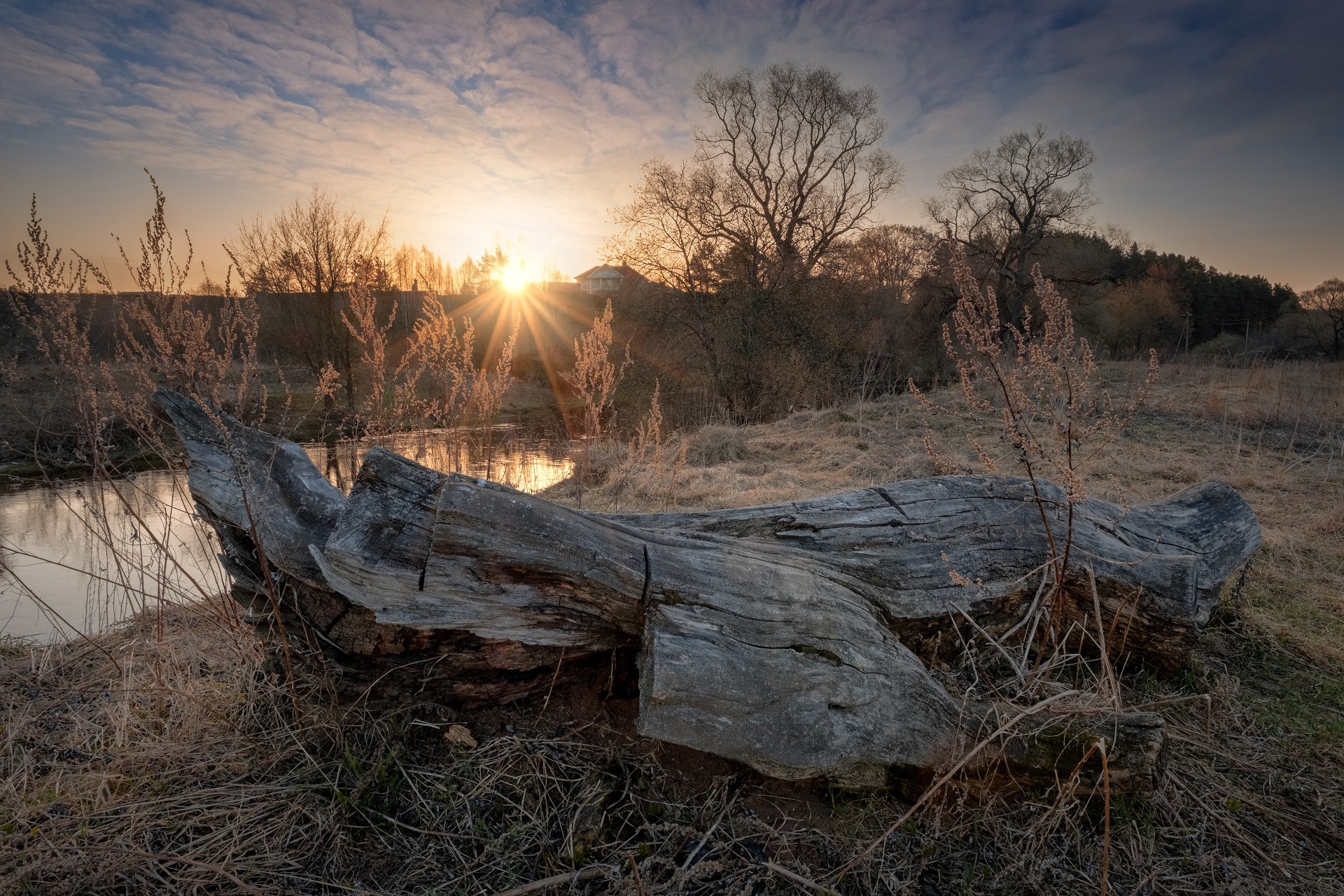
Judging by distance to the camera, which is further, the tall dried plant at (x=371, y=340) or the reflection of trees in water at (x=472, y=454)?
the reflection of trees in water at (x=472, y=454)

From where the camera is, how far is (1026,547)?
107 inches

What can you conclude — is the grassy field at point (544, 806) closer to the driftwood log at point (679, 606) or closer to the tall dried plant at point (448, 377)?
the driftwood log at point (679, 606)

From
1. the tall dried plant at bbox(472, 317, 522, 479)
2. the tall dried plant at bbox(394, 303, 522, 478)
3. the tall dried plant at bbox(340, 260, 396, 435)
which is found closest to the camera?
the tall dried plant at bbox(340, 260, 396, 435)

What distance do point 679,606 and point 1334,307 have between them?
29593 millimetres

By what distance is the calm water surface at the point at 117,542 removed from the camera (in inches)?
116

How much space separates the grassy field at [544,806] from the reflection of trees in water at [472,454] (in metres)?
1.05

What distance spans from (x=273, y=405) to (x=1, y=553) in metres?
8.26

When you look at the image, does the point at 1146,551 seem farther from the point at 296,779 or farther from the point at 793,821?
the point at 296,779

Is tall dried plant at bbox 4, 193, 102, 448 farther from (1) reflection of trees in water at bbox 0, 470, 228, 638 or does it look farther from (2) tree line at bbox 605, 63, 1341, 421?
(2) tree line at bbox 605, 63, 1341, 421

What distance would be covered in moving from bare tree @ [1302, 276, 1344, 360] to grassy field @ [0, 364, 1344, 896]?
26.2 m

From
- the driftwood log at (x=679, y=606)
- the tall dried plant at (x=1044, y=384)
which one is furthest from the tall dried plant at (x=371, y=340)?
the tall dried plant at (x=1044, y=384)

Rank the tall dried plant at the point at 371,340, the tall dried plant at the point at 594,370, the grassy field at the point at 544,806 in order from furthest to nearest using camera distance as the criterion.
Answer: the tall dried plant at the point at 594,370
the tall dried plant at the point at 371,340
the grassy field at the point at 544,806

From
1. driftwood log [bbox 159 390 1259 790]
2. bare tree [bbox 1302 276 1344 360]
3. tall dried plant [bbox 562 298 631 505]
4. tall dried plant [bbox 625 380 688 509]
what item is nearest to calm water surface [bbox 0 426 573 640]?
driftwood log [bbox 159 390 1259 790]

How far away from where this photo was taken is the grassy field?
5.60 ft
